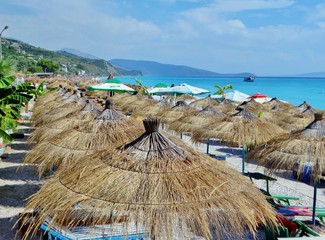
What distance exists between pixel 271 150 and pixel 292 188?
139 inches

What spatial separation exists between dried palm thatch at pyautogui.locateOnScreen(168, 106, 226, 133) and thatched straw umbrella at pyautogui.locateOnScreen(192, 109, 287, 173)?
49.2 inches

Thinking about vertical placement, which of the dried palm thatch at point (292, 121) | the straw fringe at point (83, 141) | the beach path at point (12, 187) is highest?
the dried palm thatch at point (292, 121)

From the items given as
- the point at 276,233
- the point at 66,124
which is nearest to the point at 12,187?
the point at 66,124

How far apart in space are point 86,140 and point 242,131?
3624mm

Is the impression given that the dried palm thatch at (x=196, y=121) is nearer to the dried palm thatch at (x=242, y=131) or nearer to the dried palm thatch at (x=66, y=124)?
the dried palm thatch at (x=242, y=131)

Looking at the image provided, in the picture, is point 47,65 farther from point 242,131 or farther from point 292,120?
point 242,131

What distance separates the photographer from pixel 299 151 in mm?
5727

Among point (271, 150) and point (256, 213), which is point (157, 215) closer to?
point (256, 213)

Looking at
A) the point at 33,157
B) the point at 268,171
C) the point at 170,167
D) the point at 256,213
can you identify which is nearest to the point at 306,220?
the point at 268,171

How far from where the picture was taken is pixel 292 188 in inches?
358

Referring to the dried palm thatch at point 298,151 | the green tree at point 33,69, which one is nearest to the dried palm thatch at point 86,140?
the dried palm thatch at point 298,151

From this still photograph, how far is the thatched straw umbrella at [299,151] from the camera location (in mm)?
5629

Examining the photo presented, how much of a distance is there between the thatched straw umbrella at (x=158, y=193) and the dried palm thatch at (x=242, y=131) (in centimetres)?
444

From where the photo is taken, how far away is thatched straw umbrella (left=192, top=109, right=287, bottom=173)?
26.2 ft
